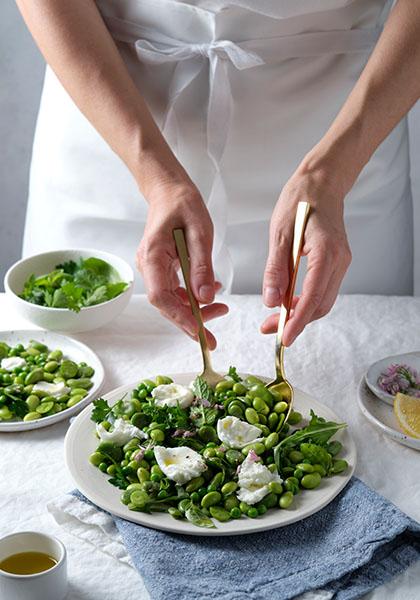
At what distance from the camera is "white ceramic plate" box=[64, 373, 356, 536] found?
50.7 inches

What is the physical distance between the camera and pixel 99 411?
1.50 metres

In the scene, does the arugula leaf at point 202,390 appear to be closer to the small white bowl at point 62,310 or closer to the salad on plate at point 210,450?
the salad on plate at point 210,450

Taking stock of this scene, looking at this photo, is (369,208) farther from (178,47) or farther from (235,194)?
(178,47)

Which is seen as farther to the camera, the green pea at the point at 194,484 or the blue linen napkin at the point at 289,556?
the green pea at the point at 194,484

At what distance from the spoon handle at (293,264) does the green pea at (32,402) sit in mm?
408

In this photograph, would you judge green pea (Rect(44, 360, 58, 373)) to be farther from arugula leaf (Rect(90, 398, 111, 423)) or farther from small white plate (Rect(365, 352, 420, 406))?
small white plate (Rect(365, 352, 420, 406))

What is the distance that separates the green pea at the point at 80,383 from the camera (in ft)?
5.44

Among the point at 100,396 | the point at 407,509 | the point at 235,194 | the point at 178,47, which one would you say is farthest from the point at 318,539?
the point at 178,47

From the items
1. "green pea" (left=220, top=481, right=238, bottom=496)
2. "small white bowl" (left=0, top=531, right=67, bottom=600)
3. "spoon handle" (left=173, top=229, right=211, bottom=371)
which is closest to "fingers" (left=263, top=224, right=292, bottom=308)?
"spoon handle" (left=173, top=229, right=211, bottom=371)

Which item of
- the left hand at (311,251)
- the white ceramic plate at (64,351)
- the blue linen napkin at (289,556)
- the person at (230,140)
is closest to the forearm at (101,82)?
the person at (230,140)

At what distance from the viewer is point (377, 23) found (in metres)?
2.00

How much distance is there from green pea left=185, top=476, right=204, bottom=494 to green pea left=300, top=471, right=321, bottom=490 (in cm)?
15

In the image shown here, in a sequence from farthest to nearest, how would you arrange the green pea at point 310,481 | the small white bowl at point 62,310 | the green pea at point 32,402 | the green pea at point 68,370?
the small white bowl at point 62,310 < the green pea at point 68,370 < the green pea at point 32,402 < the green pea at point 310,481

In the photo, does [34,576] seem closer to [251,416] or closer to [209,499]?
[209,499]
